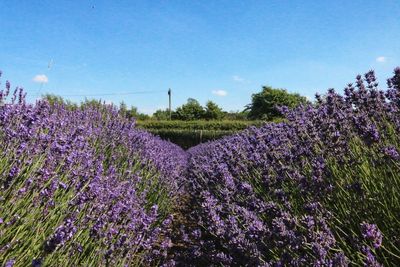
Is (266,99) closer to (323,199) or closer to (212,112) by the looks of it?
(212,112)

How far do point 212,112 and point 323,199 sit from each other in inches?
1429

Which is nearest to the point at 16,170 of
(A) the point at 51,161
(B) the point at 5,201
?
(B) the point at 5,201

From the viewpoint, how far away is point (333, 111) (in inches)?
128

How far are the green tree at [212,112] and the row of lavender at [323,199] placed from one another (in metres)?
34.6

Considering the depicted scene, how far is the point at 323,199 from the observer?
109 inches

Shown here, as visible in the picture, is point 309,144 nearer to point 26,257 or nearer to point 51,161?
point 51,161

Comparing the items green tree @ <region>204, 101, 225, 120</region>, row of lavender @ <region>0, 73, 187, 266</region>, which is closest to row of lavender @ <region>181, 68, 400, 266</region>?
row of lavender @ <region>0, 73, 187, 266</region>

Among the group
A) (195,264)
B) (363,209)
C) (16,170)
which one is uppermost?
(16,170)

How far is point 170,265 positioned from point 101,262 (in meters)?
0.57

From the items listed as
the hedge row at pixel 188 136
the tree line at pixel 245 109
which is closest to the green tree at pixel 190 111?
the tree line at pixel 245 109

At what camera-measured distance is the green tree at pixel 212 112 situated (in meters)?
38.8

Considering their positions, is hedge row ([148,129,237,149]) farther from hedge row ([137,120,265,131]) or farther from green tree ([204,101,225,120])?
green tree ([204,101,225,120])

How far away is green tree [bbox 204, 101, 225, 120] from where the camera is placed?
1529 inches

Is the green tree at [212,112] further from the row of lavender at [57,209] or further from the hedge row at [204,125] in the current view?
the row of lavender at [57,209]
